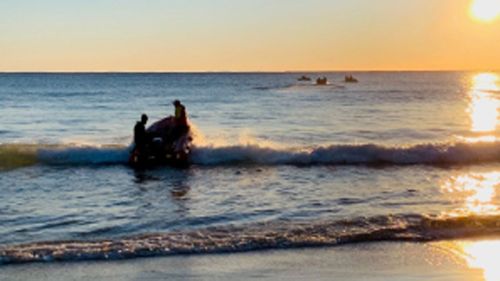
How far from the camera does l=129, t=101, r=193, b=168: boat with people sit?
21.0 metres

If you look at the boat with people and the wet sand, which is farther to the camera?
the boat with people

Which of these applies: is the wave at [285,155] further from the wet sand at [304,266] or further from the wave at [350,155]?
the wet sand at [304,266]

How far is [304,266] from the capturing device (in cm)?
952

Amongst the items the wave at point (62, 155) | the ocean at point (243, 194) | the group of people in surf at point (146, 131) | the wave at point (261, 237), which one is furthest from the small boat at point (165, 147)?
the wave at point (261, 237)

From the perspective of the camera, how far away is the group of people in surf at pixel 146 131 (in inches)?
835

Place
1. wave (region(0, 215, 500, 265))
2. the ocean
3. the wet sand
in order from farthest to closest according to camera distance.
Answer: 1. the ocean
2. wave (region(0, 215, 500, 265))
3. the wet sand

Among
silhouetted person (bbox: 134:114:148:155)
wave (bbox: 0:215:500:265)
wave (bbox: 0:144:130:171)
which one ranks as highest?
silhouetted person (bbox: 134:114:148:155)

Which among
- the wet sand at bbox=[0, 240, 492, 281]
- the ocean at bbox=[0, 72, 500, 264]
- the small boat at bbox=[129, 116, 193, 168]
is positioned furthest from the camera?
the small boat at bbox=[129, 116, 193, 168]

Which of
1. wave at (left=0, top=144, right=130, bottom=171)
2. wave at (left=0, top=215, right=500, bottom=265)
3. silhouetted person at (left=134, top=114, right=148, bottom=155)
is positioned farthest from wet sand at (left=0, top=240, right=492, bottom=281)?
wave at (left=0, top=144, right=130, bottom=171)

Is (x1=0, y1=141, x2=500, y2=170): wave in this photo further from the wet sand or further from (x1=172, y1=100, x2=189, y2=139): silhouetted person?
the wet sand

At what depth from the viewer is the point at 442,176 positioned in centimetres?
1862

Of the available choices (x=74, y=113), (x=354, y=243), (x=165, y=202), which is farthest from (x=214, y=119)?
(x=354, y=243)

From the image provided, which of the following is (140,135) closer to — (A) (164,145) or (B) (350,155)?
(A) (164,145)

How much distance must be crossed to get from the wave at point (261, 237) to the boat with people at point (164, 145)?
918 cm
